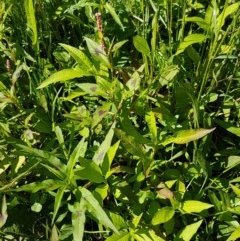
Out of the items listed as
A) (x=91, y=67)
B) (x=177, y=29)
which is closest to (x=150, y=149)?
(x=91, y=67)

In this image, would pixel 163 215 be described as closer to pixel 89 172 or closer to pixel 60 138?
pixel 89 172

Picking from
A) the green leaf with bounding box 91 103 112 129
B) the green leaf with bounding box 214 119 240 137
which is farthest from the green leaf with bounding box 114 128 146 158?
the green leaf with bounding box 214 119 240 137

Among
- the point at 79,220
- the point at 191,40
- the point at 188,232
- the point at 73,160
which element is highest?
the point at 191,40

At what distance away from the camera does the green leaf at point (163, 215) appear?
123 cm

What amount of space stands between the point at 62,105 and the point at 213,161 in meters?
0.50

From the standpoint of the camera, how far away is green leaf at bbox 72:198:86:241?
1140 millimetres

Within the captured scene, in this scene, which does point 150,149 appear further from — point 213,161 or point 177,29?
point 177,29

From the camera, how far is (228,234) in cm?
136

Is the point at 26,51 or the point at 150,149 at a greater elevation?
the point at 26,51

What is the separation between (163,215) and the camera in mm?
1241

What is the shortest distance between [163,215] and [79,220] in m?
0.22

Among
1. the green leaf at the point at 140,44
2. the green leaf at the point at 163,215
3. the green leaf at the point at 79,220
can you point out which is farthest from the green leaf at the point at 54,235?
the green leaf at the point at 140,44

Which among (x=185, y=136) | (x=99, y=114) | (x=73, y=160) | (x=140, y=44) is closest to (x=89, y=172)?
(x=73, y=160)

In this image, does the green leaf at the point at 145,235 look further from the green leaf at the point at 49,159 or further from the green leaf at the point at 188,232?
the green leaf at the point at 49,159
